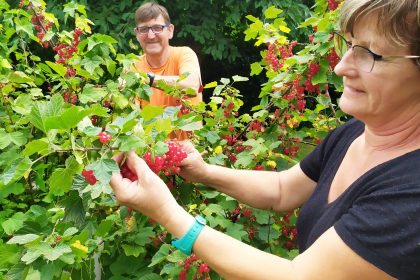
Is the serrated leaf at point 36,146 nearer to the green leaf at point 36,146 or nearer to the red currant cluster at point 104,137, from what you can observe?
the green leaf at point 36,146

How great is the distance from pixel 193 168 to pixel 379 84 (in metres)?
0.81

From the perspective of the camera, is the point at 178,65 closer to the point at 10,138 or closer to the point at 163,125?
the point at 10,138

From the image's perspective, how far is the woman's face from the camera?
927 mm

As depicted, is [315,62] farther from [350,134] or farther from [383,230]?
[383,230]

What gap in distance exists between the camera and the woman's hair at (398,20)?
2.91 feet

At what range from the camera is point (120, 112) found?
1.75 m

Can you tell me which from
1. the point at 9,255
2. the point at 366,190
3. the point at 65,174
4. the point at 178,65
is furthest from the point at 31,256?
the point at 178,65

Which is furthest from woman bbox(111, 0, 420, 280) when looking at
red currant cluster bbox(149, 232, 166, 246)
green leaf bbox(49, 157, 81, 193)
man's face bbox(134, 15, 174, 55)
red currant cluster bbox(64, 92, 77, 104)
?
man's face bbox(134, 15, 174, 55)

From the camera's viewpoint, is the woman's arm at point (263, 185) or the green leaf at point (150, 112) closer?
the green leaf at point (150, 112)

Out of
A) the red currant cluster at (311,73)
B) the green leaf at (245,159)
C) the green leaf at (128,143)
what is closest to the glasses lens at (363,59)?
the green leaf at (128,143)

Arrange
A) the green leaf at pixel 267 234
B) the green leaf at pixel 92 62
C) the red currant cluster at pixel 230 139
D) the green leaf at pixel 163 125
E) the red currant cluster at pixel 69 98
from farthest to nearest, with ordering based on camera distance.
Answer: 1. the red currant cluster at pixel 230 139
2. the red currant cluster at pixel 69 98
3. the green leaf at pixel 267 234
4. the green leaf at pixel 92 62
5. the green leaf at pixel 163 125

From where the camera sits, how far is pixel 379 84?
3.15 ft

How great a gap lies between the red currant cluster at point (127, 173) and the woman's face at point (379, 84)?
720 millimetres

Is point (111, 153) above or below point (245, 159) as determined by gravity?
above
